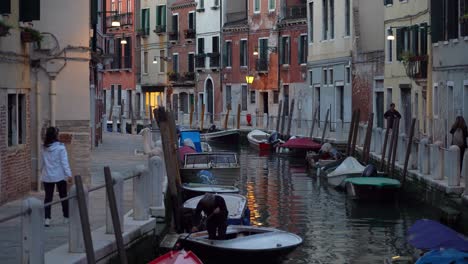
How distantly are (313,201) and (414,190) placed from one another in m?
2.59

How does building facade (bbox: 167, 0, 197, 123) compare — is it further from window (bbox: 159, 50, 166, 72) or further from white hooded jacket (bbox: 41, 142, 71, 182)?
white hooded jacket (bbox: 41, 142, 71, 182)

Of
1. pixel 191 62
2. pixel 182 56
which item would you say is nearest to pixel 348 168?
pixel 191 62

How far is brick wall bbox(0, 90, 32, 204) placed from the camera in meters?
16.9

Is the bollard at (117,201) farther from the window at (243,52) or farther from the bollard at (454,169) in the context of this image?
the window at (243,52)

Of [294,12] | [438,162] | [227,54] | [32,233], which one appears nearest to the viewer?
[32,233]

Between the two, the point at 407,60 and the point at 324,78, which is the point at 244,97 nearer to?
the point at 324,78

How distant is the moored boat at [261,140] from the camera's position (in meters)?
42.6

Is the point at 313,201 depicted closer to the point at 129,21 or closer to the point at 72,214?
the point at 72,214

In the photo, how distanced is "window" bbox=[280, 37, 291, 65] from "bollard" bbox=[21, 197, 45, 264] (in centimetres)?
4179

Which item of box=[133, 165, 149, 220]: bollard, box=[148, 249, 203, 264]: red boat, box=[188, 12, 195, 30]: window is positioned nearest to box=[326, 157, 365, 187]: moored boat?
box=[133, 165, 149, 220]: bollard

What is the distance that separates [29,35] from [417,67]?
54.8ft

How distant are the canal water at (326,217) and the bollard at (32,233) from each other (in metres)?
6.67

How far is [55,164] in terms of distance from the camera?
558 inches

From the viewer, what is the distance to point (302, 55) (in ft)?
165
